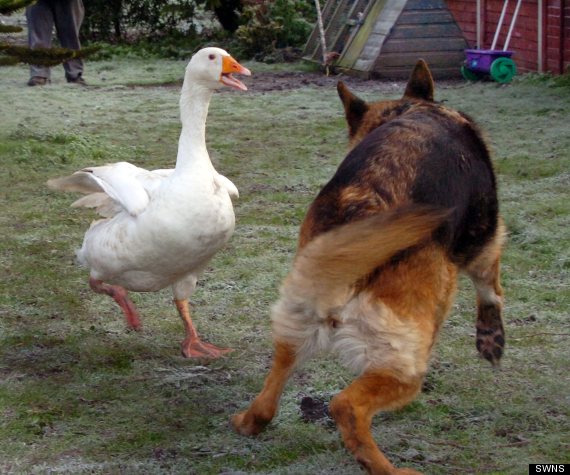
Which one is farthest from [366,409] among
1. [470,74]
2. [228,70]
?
[470,74]

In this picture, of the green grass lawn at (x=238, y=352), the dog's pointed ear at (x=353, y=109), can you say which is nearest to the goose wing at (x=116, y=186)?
the green grass lawn at (x=238, y=352)

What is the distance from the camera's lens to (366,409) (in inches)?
131

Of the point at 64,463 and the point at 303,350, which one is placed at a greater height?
the point at 303,350

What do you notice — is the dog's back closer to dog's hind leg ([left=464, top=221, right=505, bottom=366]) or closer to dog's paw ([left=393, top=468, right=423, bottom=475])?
dog's hind leg ([left=464, top=221, right=505, bottom=366])

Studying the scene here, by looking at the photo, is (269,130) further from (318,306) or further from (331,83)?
(318,306)

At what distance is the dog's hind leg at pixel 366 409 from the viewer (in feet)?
10.8

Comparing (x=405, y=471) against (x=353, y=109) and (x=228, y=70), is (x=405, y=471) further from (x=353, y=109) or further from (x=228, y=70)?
(x=228, y=70)

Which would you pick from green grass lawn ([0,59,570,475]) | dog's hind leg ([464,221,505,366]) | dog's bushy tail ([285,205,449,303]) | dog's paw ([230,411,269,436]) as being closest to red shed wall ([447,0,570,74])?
green grass lawn ([0,59,570,475])

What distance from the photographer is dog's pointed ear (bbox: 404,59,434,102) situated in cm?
461

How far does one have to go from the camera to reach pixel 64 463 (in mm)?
3807

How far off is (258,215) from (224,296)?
1.77 m

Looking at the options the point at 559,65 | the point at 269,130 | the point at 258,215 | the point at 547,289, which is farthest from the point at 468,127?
the point at 559,65

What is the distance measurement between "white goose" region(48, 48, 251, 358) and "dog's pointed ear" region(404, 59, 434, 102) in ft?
3.54

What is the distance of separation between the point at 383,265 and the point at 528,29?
1087 centimetres
